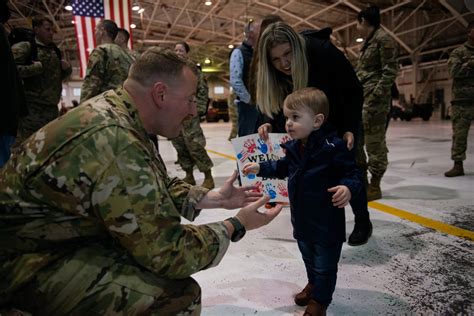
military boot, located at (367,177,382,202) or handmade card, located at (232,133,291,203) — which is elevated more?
handmade card, located at (232,133,291,203)

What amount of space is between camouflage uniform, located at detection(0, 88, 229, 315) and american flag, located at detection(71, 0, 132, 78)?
567 centimetres

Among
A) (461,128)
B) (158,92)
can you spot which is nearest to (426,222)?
(461,128)

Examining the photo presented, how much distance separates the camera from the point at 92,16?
6.18 metres

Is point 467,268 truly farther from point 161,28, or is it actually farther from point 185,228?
point 161,28

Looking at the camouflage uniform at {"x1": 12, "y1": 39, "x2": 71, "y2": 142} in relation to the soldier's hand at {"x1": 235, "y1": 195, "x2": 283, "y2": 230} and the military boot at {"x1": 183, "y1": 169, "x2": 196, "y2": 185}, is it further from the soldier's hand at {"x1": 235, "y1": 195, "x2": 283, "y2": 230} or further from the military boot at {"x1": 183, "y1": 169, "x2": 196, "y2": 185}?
the soldier's hand at {"x1": 235, "y1": 195, "x2": 283, "y2": 230}

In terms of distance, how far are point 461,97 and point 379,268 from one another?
11.0 feet

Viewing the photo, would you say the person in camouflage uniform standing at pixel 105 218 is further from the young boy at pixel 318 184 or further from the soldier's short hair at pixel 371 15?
the soldier's short hair at pixel 371 15

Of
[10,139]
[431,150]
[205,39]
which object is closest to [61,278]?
[10,139]

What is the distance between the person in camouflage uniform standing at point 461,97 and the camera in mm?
4211

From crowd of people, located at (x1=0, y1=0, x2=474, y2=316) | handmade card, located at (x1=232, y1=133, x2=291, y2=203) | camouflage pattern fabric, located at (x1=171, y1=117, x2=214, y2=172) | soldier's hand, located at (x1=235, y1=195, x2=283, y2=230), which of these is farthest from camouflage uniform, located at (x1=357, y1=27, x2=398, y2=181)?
soldier's hand, located at (x1=235, y1=195, x2=283, y2=230)

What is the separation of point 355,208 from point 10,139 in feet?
7.44

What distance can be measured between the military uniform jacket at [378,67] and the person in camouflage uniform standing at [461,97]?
59.9 inches

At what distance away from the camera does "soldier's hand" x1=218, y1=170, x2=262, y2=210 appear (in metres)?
1.41

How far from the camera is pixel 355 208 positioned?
7.51 ft
